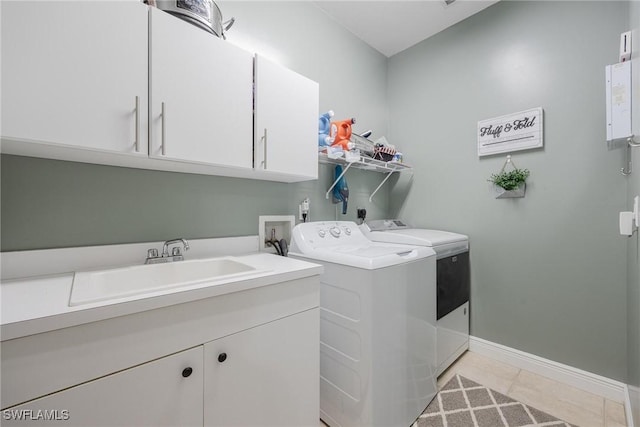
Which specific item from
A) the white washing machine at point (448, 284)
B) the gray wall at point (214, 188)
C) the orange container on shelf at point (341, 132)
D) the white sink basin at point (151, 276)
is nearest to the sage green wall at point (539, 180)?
the white washing machine at point (448, 284)

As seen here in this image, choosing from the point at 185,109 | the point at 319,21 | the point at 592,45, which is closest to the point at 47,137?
the point at 185,109

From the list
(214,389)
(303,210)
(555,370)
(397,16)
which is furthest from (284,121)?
(555,370)

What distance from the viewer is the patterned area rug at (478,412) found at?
4.69 feet

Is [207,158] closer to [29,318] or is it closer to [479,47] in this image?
[29,318]

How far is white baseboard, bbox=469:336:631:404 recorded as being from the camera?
1588 mm

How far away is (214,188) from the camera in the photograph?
60.4 inches

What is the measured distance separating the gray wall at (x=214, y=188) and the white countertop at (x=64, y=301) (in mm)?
229

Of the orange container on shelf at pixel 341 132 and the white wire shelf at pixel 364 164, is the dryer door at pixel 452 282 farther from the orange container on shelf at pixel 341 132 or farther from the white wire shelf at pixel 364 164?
the orange container on shelf at pixel 341 132

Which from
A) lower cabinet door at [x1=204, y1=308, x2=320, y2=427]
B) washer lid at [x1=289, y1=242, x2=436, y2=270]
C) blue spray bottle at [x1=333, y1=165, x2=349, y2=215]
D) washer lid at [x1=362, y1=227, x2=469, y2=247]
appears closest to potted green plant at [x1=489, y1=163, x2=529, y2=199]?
washer lid at [x1=362, y1=227, x2=469, y2=247]

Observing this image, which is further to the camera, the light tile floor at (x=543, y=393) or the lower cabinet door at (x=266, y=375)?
the light tile floor at (x=543, y=393)

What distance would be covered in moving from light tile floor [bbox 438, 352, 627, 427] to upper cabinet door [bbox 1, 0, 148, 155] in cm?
233

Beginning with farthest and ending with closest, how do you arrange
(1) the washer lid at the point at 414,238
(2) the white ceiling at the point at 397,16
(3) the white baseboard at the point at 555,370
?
(2) the white ceiling at the point at 397,16 < (1) the washer lid at the point at 414,238 < (3) the white baseboard at the point at 555,370

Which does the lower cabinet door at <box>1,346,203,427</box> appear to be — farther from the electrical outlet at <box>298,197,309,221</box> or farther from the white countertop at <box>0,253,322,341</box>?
the electrical outlet at <box>298,197,309,221</box>

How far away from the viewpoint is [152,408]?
2.52 feet
